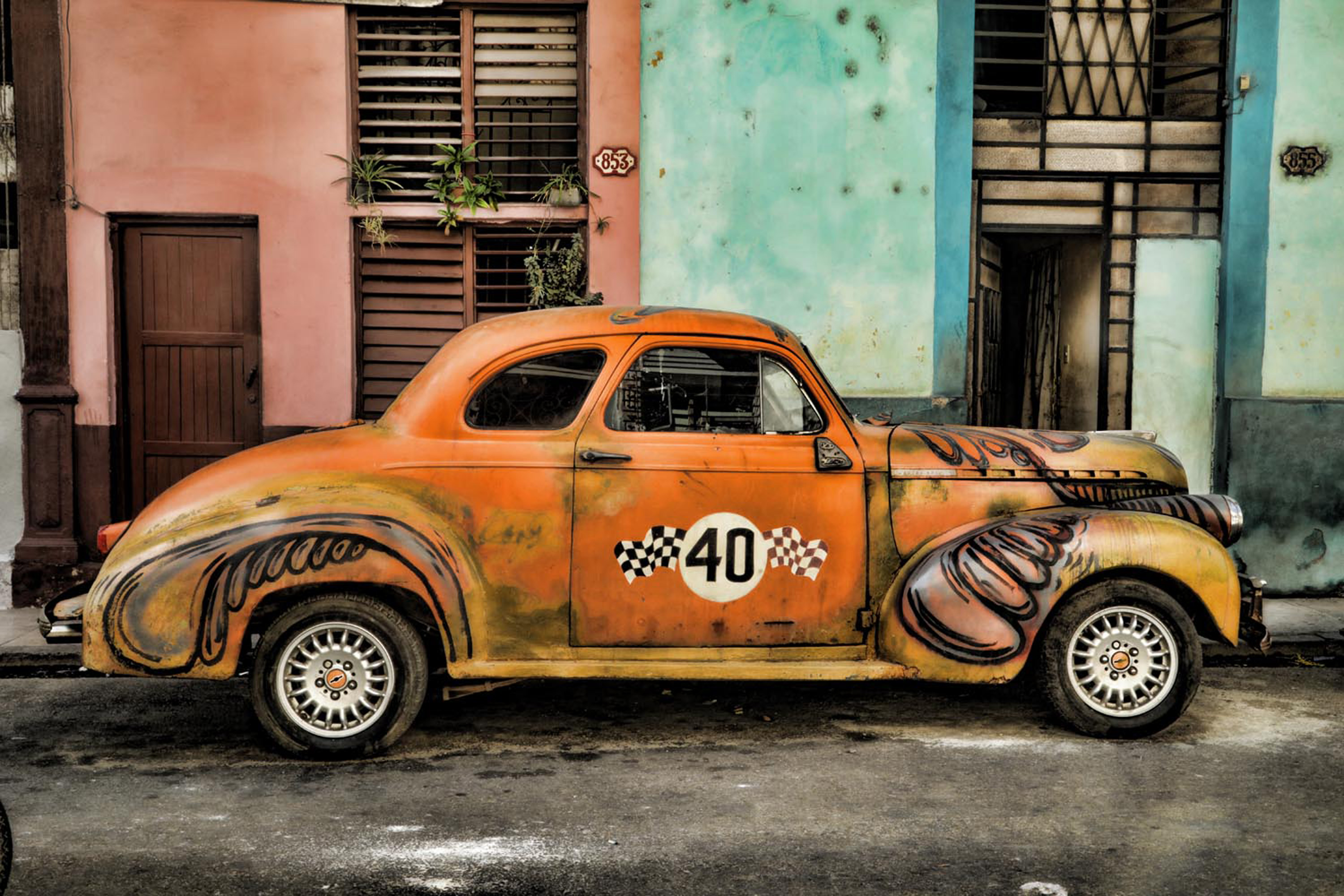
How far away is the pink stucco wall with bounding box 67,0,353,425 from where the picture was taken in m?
8.41

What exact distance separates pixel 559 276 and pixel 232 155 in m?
2.59

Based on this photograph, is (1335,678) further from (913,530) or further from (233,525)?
(233,525)

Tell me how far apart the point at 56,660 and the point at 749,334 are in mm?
4619

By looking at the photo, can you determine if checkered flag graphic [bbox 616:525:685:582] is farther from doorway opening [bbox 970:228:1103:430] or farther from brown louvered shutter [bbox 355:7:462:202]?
doorway opening [bbox 970:228:1103:430]

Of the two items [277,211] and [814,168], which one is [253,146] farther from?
[814,168]

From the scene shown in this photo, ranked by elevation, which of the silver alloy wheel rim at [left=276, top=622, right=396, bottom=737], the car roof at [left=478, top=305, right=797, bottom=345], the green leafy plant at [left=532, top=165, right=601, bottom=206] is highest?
the green leafy plant at [left=532, top=165, right=601, bottom=206]

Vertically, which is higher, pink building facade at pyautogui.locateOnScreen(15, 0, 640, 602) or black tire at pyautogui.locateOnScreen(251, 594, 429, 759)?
pink building facade at pyautogui.locateOnScreen(15, 0, 640, 602)

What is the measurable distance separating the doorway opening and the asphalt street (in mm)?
3819

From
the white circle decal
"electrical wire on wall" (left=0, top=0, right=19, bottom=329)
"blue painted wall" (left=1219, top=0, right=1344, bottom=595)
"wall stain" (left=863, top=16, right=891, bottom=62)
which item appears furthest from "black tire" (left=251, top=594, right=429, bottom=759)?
"blue painted wall" (left=1219, top=0, right=1344, bottom=595)

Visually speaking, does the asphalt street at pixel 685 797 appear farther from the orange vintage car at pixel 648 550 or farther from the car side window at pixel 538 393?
the car side window at pixel 538 393

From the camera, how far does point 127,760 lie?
4.88 metres

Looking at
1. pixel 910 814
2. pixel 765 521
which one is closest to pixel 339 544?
pixel 765 521

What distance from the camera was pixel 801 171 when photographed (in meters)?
8.69

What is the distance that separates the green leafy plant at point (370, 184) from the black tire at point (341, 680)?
4.50 metres
